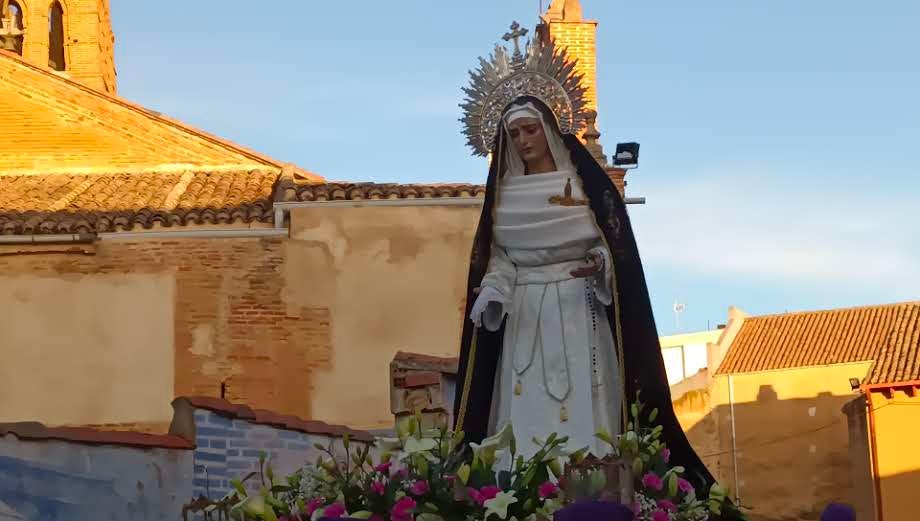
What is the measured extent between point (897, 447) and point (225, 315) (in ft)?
55.2

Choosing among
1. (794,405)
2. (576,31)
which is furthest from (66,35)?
(794,405)

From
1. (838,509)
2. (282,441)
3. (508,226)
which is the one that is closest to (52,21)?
(282,441)

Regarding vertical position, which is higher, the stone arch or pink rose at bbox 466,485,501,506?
the stone arch

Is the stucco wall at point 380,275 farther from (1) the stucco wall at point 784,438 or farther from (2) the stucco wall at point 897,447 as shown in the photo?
(1) the stucco wall at point 784,438

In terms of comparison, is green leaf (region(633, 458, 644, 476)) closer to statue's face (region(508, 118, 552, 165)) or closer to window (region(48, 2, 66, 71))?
statue's face (region(508, 118, 552, 165))

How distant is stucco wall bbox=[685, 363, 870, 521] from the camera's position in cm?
A: 3416

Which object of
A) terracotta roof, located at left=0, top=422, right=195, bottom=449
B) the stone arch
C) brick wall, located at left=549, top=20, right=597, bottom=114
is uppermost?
the stone arch

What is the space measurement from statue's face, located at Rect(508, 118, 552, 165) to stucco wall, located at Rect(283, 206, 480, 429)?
10.3m

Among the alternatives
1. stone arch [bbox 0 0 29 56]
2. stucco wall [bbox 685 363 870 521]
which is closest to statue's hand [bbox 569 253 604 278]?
stone arch [bbox 0 0 29 56]

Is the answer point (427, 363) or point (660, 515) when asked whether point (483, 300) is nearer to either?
point (660, 515)

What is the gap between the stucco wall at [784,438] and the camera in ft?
112

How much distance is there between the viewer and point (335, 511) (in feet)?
16.6

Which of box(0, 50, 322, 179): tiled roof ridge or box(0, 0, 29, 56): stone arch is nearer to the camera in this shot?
box(0, 50, 322, 179): tiled roof ridge

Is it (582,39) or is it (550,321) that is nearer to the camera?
Answer: (550,321)
